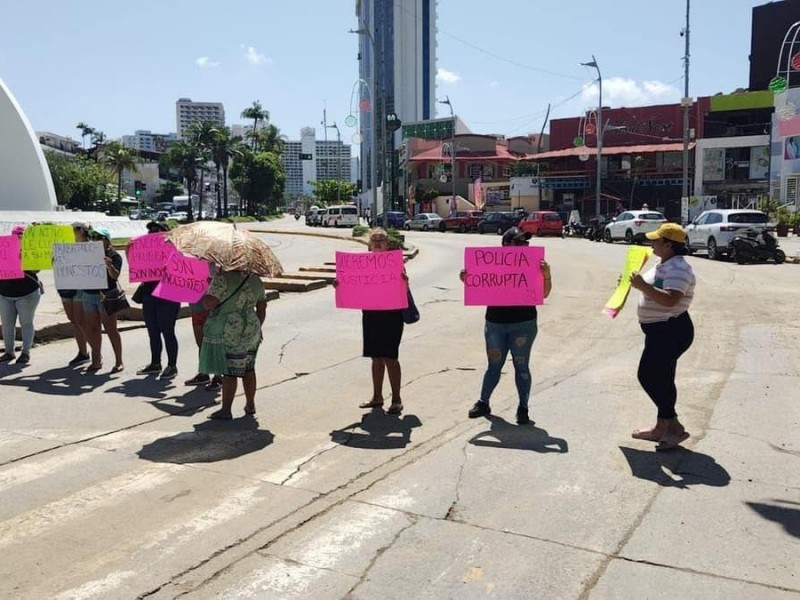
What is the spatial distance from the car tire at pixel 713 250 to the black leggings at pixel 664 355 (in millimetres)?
19860

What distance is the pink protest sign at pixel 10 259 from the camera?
8.92 metres

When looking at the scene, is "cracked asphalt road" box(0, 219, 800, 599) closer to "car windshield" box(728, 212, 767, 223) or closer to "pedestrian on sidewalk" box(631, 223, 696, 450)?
"pedestrian on sidewalk" box(631, 223, 696, 450)

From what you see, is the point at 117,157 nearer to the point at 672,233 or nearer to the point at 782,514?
the point at 672,233

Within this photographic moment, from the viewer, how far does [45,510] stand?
4.63 meters

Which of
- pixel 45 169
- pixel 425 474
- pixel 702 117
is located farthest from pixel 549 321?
pixel 702 117

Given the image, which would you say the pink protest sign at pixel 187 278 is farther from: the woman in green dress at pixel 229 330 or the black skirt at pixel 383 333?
the black skirt at pixel 383 333

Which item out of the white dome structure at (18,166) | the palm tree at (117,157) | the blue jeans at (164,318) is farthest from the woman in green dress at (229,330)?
the palm tree at (117,157)

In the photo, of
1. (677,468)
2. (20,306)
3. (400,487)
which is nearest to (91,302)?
(20,306)

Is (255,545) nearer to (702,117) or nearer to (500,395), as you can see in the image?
(500,395)

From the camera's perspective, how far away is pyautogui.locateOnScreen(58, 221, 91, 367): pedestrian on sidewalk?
8758mm

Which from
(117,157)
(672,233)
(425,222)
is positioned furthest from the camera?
(117,157)

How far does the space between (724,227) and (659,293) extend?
65.6 feet

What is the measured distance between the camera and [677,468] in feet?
17.8

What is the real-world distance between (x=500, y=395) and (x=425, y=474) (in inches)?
99.9
